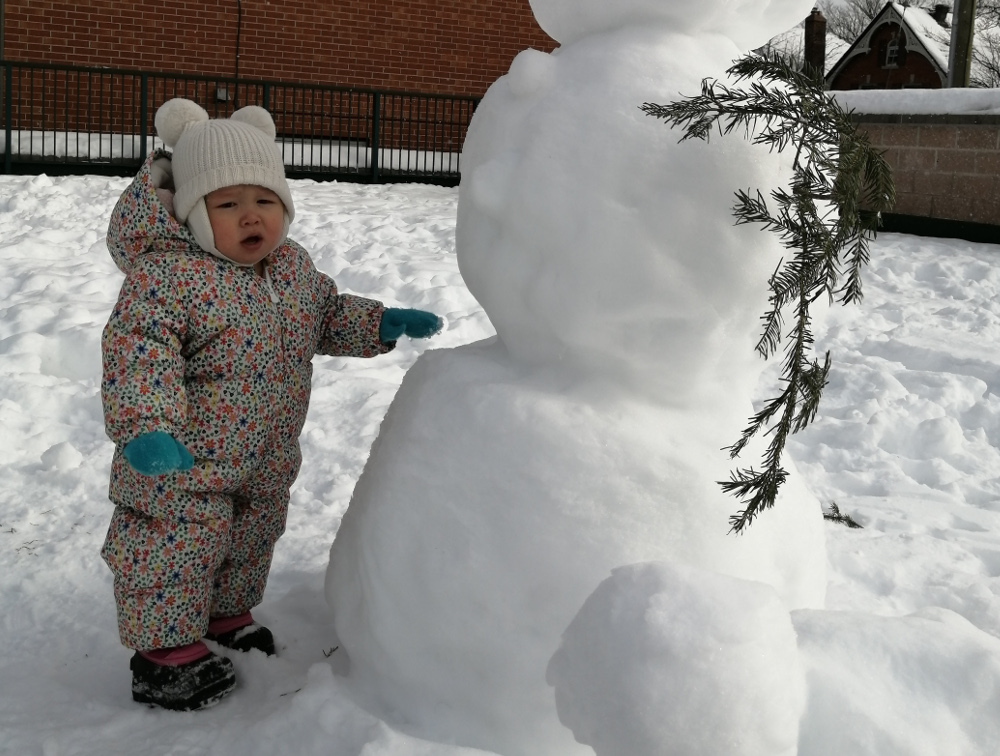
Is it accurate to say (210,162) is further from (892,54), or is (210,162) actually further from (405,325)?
(892,54)

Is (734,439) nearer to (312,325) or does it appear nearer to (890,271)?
(312,325)

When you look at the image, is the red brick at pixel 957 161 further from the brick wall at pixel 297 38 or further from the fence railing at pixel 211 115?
the brick wall at pixel 297 38

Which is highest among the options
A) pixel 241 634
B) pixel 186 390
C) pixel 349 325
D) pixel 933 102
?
pixel 933 102

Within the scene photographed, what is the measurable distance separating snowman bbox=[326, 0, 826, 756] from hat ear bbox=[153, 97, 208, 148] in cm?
82

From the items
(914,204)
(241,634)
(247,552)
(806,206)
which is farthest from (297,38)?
(806,206)

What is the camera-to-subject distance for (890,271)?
6.96 metres

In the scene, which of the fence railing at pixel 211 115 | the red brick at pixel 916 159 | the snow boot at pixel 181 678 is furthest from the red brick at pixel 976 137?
the snow boot at pixel 181 678

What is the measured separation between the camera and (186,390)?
2271 millimetres

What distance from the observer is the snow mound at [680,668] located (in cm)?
139

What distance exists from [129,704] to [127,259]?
1025 mm

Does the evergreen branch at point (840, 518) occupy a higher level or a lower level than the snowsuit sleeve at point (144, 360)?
lower

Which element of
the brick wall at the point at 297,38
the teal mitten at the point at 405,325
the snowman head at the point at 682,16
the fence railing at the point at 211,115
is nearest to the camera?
the snowman head at the point at 682,16

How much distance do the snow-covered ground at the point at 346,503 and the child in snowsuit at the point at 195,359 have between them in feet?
0.61

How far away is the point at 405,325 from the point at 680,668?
4.46 feet
